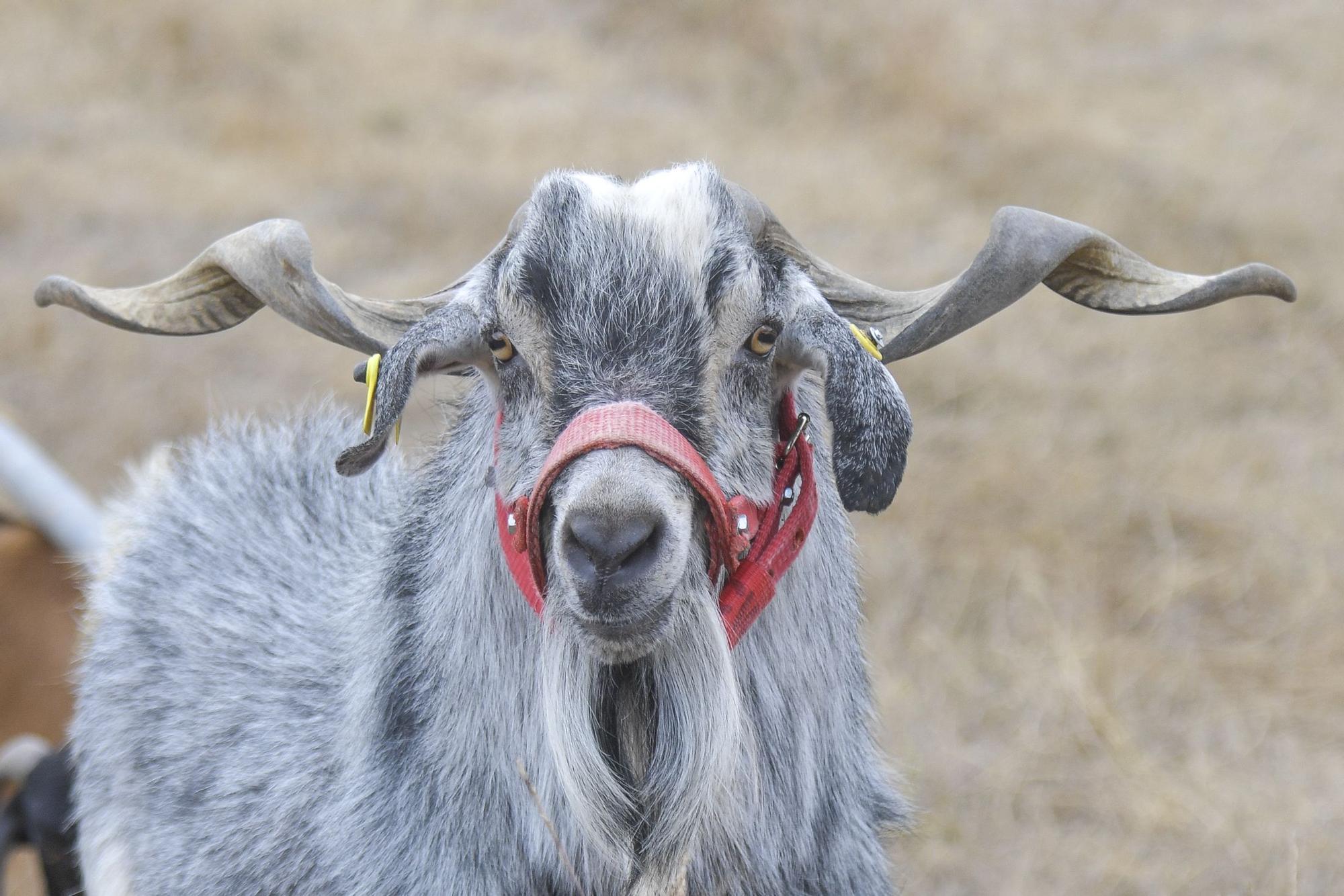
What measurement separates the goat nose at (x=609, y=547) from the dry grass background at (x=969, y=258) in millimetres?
1642

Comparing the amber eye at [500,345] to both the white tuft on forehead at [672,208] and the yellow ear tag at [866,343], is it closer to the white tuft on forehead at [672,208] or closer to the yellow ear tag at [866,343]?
the white tuft on forehead at [672,208]

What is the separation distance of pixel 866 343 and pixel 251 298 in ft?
4.67

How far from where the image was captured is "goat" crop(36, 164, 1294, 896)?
2.21 m

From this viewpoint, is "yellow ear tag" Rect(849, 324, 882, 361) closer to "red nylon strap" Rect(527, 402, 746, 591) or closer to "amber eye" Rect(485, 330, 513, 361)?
"red nylon strap" Rect(527, 402, 746, 591)

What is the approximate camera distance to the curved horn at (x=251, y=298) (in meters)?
2.65

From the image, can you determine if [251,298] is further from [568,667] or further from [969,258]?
[969,258]

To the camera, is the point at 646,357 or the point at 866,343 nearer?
the point at 646,357

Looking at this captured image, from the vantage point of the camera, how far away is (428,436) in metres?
3.38

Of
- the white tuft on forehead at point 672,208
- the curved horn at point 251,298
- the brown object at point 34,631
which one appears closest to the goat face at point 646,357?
the white tuft on forehead at point 672,208

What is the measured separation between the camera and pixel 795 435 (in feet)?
8.09

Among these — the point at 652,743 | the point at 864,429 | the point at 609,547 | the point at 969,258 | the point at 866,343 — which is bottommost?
the point at 652,743

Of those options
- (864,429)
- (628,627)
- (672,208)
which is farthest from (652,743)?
(672,208)

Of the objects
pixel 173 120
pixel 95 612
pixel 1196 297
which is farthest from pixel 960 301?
pixel 173 120

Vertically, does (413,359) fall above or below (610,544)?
above
